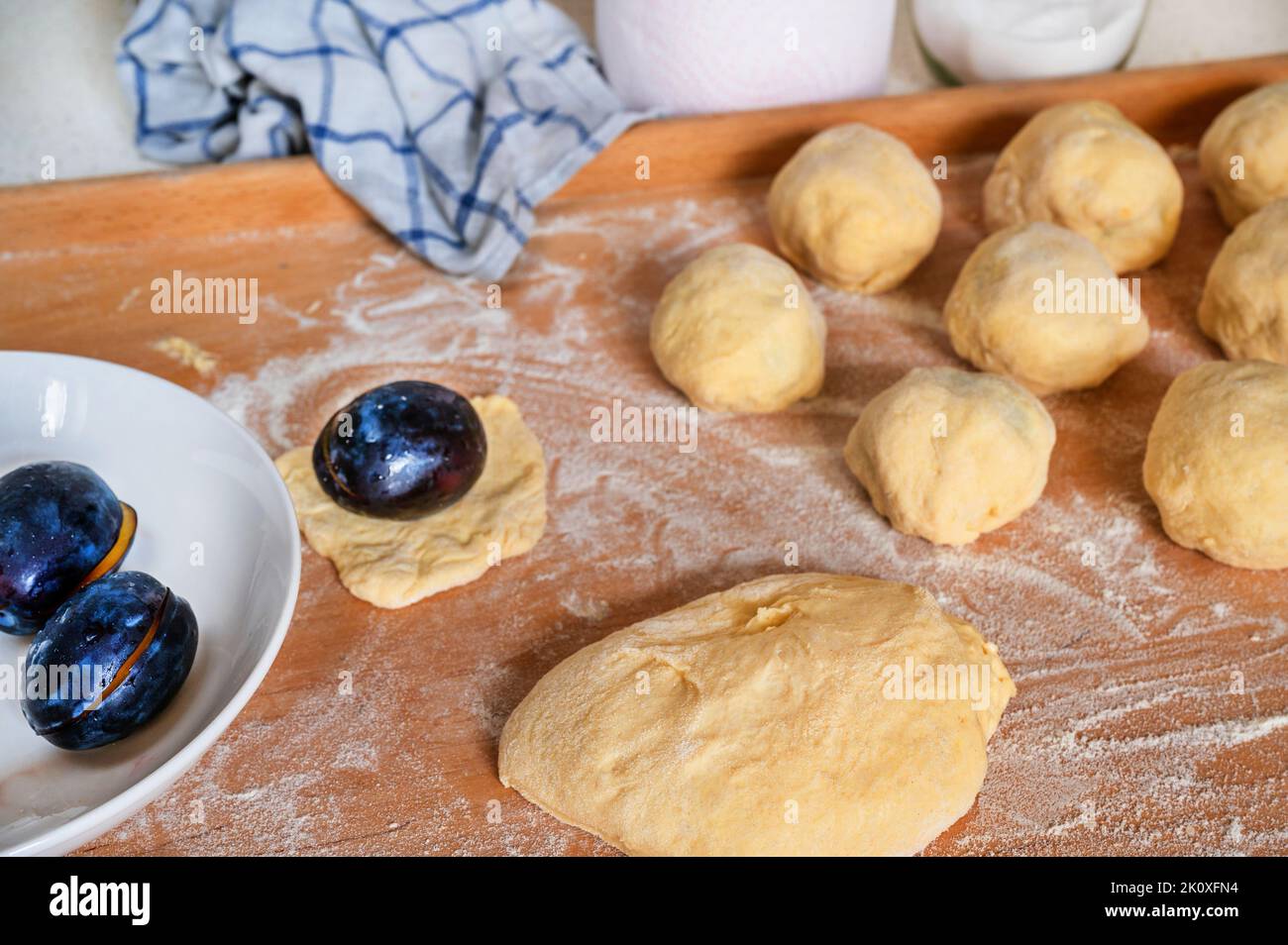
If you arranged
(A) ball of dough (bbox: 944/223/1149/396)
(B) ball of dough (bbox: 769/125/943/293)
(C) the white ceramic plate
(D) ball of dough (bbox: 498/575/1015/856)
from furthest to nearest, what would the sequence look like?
(B) ball of dough (bbox: 769/125/943/293), (A) ball of dough (bbox: 944/223/1149/396), (D) ball of dough (bbox: 498/575/1015/856), (C) the white ceramic plate

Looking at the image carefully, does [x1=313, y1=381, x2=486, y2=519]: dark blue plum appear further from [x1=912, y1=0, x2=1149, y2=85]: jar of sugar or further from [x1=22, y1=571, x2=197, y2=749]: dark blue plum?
[x1=912, y1=0, x2=1149, y2=85]: jar of sugar

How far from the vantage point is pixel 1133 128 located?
170cm

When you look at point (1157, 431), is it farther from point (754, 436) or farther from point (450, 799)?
point (450, 799)

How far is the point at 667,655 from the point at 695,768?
5.3 inches

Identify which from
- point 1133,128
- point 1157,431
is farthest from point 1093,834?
point 1133,128

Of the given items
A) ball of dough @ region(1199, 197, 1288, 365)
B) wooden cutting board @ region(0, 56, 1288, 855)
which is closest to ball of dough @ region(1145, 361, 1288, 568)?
wooden cutting board @ region(0, 56, 1288, 855)

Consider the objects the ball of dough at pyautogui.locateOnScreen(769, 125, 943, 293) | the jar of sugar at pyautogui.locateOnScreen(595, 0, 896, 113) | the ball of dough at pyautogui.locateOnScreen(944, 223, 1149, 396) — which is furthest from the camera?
the jar of sugar at pyautogui.locateOnScreen(595, 0, 896, 113)

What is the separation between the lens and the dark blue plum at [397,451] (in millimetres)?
1256

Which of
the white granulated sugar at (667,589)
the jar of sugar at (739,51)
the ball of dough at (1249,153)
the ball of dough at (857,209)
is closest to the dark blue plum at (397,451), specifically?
the white granulated sugar at (667,589)

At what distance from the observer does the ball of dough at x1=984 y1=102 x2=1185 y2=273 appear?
63.5 inches

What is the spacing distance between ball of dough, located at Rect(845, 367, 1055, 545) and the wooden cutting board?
2.1 inches

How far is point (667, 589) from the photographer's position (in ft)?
4.31

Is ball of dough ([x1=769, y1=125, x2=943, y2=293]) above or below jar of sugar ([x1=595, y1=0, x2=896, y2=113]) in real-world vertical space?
below

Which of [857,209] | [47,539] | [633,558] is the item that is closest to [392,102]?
[857,209]
